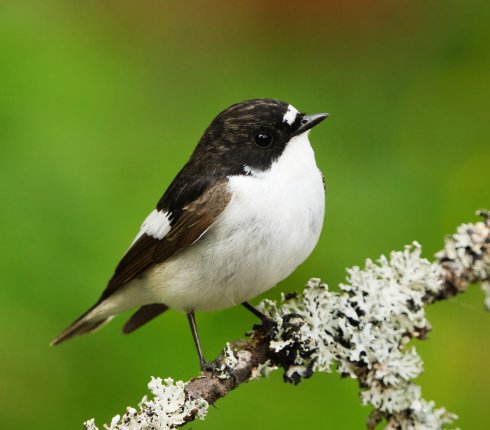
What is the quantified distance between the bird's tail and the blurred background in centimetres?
4

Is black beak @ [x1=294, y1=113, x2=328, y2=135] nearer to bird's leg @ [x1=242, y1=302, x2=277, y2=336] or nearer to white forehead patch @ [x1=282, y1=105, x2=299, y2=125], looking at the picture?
white forehead patch @ [x1=282, y1=105, x2=299, y2=125]

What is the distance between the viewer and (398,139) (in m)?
4.29

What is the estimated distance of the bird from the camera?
328 cm

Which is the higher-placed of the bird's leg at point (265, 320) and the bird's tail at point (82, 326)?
the bird's leg at point (265, 320)

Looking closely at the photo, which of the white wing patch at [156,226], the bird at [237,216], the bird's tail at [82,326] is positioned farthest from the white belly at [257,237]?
the bird's tail at [82,326]

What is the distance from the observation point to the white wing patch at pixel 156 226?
3525 millimetres

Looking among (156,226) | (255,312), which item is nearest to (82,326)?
(156,226)

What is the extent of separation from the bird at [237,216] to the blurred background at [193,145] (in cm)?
20

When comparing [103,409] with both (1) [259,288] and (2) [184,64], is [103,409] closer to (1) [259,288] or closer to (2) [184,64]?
(1) [259,288]

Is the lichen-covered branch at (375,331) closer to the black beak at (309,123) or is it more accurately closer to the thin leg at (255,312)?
the thin leg at (255,312)

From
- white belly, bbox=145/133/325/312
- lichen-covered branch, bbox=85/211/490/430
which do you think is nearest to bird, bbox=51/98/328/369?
white belly, bbox=145/133/325/312

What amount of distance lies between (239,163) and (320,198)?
0.92 feet

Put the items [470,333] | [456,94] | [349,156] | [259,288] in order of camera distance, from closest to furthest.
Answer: [259,288], [470,333], [349,156], [456,94]

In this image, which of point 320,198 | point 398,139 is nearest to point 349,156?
point 398,139
